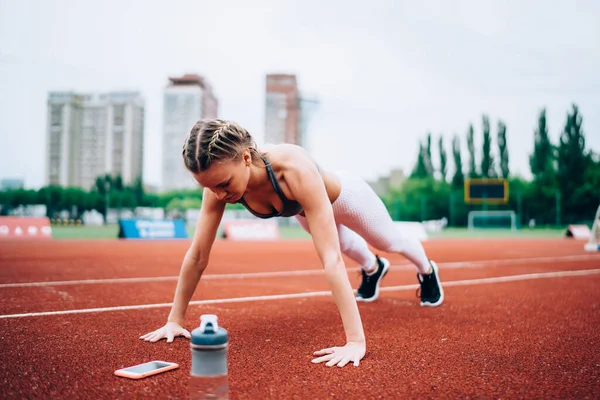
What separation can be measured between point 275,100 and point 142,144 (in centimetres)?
2400

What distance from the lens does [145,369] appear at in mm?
2453

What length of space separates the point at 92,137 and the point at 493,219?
194ft

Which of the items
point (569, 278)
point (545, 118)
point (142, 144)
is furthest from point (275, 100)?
point (569, 278)

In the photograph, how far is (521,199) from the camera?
45469mm

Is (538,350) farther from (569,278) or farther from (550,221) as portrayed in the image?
(550,221)

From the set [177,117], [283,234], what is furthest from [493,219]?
[177,117]

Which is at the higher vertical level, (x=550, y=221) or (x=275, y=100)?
(x=275, y=100)

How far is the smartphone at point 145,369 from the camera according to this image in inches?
93.1

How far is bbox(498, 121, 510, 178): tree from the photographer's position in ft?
A: 177

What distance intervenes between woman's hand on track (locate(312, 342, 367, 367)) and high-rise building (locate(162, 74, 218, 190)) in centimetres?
8290

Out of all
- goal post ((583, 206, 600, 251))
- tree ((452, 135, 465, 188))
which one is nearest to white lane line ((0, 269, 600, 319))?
goal post ((583, 206, 600, 251))

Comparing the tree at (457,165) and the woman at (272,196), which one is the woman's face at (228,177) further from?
the tree at (457,165)

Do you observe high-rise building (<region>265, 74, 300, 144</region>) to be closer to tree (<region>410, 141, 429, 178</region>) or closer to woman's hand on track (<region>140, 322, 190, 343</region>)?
tree (<region>410, 141, 429, 178</region>)

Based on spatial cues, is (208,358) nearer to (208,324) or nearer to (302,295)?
(208,324)
